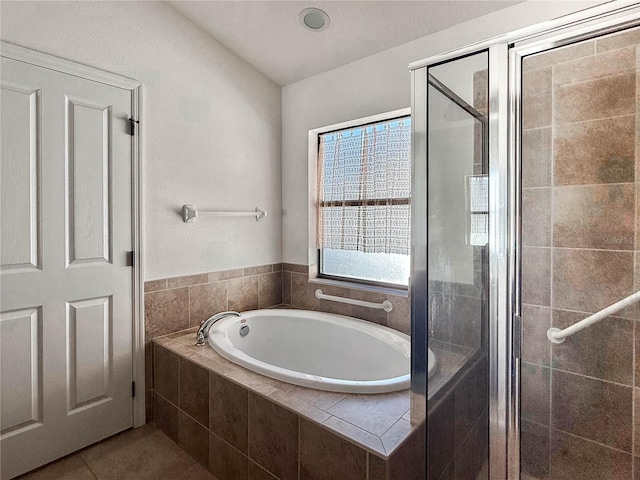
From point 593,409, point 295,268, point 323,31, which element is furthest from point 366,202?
point 593,409

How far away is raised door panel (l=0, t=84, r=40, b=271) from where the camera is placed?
1.60m

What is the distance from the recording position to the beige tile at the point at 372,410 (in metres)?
1.27

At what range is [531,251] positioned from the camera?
1.44 metres

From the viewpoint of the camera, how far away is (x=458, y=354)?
1354mm

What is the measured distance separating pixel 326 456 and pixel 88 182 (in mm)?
1769

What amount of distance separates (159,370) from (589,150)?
2.49 m

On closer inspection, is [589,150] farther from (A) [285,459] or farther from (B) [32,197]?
(B) [32,197]

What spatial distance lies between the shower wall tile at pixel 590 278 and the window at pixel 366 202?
36.2 inches

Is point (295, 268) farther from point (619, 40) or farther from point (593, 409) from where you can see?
point (619, 40)

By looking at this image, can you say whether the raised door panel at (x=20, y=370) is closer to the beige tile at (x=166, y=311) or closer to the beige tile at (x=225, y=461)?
the beige tile at (x=166, y=311)

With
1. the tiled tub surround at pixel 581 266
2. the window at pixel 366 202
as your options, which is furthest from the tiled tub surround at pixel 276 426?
the window at pixel 366 202

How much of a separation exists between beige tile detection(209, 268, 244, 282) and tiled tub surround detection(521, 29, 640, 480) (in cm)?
190

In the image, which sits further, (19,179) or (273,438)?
(19,179)

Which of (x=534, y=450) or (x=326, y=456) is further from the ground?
(x=326, y=456)
